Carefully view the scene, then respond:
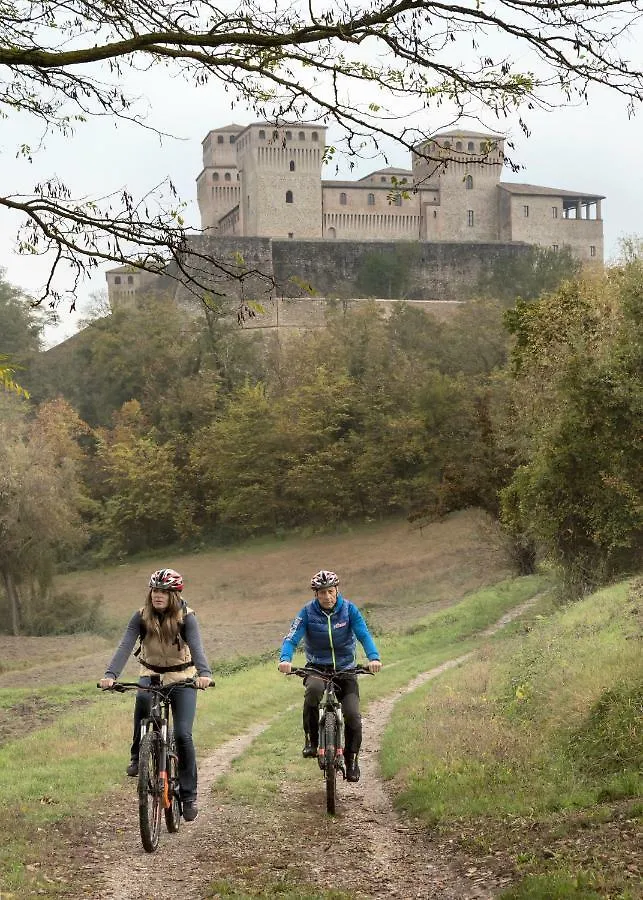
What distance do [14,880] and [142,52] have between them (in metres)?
5.39

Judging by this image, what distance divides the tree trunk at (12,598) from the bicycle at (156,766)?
35.2 meters

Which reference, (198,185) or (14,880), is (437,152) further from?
(198,185)

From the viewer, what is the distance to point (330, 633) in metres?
9.25

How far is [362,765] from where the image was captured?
1198 cm

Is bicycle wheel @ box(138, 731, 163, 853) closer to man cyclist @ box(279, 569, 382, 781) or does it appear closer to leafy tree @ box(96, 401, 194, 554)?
man cyclist @ box(279, 569, 382, 781)

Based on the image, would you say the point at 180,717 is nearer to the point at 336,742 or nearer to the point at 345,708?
the point at 336,742

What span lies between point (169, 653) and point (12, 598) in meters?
35.8

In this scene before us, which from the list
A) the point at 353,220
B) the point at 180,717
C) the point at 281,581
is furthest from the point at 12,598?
the point at 353,220

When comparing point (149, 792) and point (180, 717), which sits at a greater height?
point (180, 717)

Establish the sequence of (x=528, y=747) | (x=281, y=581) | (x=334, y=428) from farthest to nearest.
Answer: (x=334, y=428), (x=281, y=581), (x=528, y=747)

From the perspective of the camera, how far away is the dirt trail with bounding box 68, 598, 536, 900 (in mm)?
6984

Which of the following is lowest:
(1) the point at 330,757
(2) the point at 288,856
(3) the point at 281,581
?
(3) the point at 281,581

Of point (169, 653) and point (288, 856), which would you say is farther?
point (169, 653)

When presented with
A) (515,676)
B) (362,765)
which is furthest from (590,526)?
(362,765)
